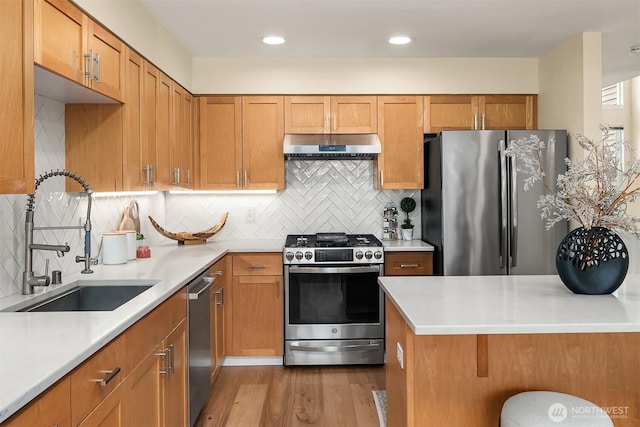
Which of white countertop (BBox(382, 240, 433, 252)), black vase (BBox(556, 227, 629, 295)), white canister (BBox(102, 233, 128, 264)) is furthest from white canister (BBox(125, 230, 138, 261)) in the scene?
black vase (BBox(556, 227, 629, 295))

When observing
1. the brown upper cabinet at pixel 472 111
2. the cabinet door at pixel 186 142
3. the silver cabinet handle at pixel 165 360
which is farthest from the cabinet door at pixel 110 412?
the brown upper cabinet at pixel 472 111

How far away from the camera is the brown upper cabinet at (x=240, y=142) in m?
4.16

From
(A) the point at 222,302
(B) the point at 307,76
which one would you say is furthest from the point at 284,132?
(A) the point at 222,302

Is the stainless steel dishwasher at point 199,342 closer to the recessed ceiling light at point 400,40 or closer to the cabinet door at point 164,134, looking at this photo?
the cabinet door at point 164,134

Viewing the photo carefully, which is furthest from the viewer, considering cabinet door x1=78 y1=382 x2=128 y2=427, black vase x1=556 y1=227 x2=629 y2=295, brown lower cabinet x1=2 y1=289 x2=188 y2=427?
black vase x1=556 y1=227 x2=629 y2=295

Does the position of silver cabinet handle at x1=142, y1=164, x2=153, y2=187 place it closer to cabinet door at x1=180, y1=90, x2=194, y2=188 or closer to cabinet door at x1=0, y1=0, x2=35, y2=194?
cabinet door at x1=180, y1=90, x2=194, y2=188

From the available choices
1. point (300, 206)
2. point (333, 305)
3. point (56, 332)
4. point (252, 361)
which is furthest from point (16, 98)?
point (300, 206)

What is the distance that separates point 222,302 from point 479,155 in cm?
222

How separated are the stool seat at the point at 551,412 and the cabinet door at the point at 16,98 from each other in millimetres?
1767

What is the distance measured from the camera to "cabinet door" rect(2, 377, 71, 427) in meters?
1.07

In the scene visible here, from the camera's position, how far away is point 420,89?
4.18 metres

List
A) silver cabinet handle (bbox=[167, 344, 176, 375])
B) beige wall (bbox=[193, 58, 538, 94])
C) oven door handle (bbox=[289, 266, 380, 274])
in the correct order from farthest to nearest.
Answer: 1. beige wall (bbox=[193, 58, 538, 94])
2. oven door handle (bbox=[289, 266, 380, 274])
3. silver cabinet handle (bbox=[167, 344, 176, 375])

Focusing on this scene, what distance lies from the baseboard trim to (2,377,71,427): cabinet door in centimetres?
270

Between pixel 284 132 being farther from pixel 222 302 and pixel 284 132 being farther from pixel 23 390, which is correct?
pixel 23 390
